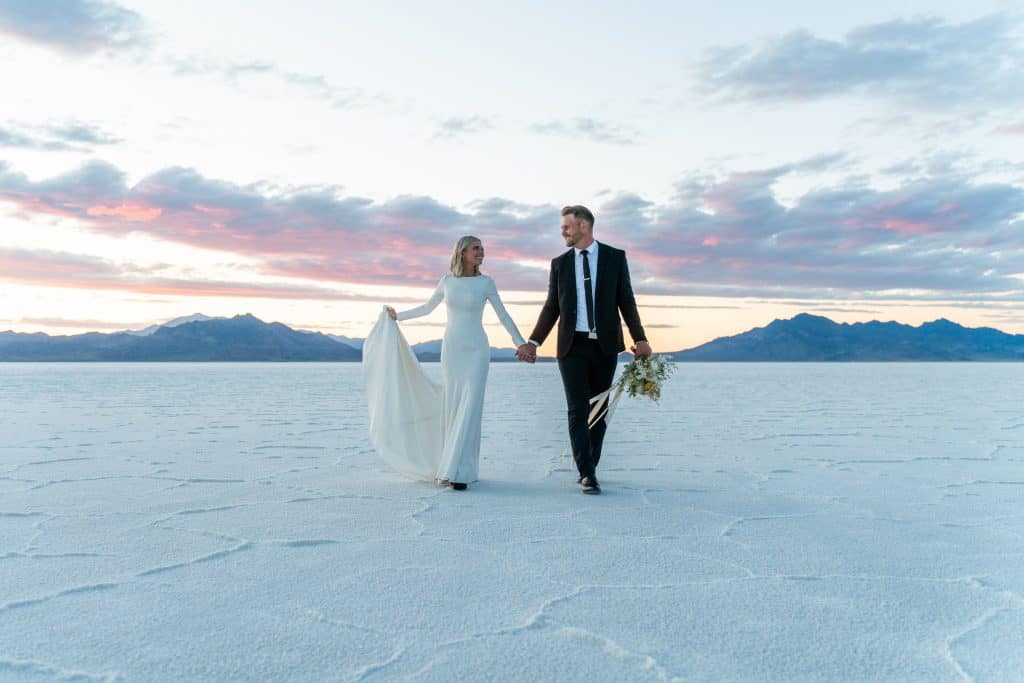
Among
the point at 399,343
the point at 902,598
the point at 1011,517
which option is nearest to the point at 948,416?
the point at 1011,517

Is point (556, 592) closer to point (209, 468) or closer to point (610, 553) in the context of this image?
point (610, 553)

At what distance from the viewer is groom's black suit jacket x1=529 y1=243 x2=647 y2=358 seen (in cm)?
448

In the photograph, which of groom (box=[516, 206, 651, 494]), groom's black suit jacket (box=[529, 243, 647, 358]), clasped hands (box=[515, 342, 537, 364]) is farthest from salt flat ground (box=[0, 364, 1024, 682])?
groom's black suit jacket (box=[529, 243, 647, 358])

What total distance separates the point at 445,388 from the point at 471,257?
79 centimetres

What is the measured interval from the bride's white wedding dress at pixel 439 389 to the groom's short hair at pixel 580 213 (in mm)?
683

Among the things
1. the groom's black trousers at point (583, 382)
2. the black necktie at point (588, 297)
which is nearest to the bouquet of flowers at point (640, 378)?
the groom's black trousers at point (583, 382)

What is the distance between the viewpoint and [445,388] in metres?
4.89

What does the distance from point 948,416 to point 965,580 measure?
8516mm

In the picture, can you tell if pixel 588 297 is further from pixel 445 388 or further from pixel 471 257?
pixel 445 388

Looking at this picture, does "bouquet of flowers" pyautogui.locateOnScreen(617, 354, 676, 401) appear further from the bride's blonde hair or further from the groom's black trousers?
the bride's blonde hair

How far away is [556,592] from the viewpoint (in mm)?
2588

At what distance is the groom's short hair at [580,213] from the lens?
447 centimetres

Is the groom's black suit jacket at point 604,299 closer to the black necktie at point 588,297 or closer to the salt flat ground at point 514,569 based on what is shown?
the black necktie at point 588,297

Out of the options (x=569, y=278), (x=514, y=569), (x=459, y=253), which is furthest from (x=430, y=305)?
(x=514, y=569)
